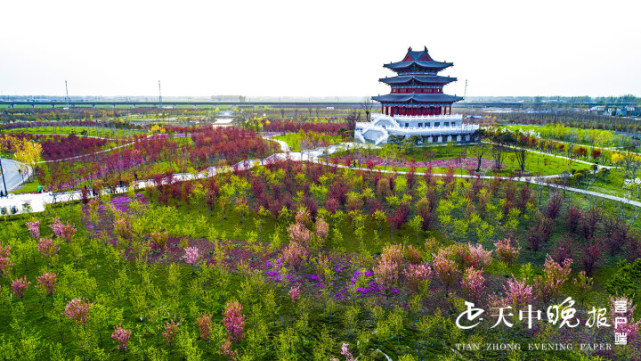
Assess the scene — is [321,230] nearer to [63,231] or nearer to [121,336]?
[121,336]

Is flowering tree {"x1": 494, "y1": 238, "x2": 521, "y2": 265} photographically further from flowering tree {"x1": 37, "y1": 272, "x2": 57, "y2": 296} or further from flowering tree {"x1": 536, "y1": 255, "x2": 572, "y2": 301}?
flowering tree {"x1": 37, "y1": 272, "x2": 57, "y2": 296}

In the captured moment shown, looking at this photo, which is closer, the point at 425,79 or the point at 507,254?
the point at 507,254

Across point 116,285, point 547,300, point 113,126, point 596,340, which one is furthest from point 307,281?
point 113,126

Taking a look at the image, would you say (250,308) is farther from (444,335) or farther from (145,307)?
(444,335)

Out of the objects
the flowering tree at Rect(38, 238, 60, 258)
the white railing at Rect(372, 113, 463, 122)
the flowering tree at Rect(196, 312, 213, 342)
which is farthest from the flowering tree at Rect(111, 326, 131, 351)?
the white railing at Rect(372, 113, 463, 122)

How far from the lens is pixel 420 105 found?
5441 cm

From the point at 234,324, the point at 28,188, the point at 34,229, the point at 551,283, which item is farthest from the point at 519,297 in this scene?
the point at 28,188

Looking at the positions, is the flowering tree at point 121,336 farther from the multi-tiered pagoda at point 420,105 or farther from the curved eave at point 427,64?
the curved eave at point 427,64

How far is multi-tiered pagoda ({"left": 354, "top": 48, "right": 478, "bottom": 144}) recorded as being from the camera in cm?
5284

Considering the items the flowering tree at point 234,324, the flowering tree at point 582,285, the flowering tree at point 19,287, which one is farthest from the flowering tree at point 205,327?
the flowering tree at point 582,285

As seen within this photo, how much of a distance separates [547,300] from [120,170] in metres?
43.7

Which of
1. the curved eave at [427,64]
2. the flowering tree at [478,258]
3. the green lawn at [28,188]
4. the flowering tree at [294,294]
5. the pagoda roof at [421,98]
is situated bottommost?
the flowering tree at [294,294]

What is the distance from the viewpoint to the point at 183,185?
31.7 metres

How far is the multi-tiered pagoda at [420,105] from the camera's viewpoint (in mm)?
52844
